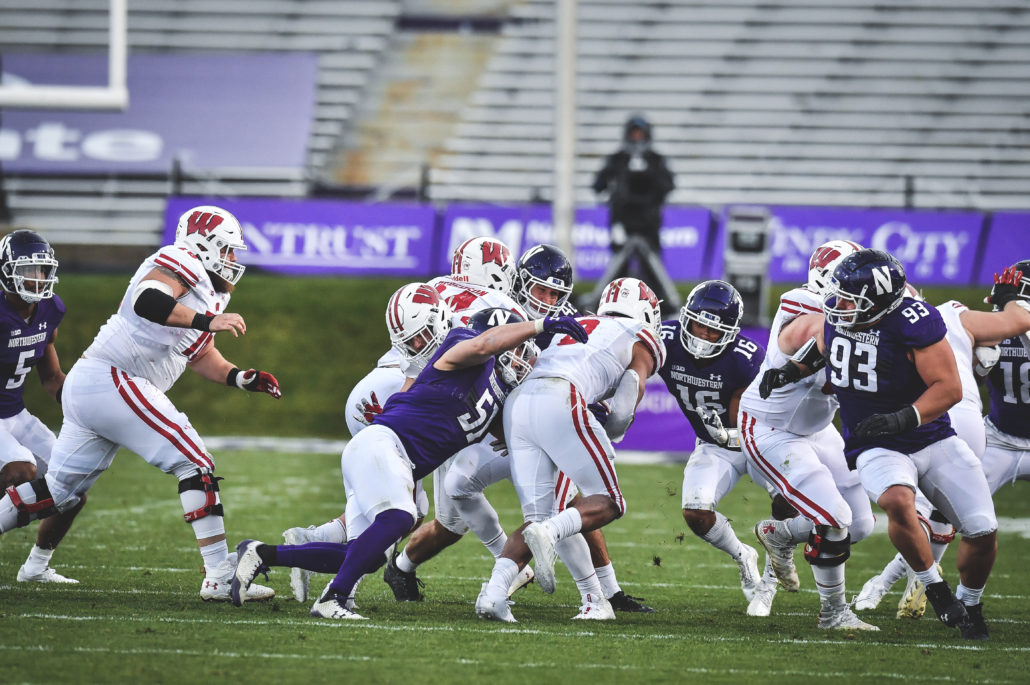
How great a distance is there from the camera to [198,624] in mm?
5559

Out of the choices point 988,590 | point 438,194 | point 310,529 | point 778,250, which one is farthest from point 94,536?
point 438,194

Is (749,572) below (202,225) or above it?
below

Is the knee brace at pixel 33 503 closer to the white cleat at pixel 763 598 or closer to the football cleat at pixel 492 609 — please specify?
the football cleat at pixel 492 609

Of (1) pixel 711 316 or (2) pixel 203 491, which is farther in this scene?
(1) pixel 711 316

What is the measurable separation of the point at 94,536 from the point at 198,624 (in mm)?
2943

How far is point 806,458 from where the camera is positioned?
6.28 metres

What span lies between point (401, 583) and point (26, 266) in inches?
90.8

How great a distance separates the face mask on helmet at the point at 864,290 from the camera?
5762 mm

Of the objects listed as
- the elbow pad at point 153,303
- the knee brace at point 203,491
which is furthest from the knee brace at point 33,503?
the elbow pad at point 153,303

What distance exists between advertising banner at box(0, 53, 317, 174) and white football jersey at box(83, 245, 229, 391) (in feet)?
42.3

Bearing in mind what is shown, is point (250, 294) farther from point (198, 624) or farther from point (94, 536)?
point (198, 624)

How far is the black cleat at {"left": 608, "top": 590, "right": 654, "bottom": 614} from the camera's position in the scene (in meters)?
6.42

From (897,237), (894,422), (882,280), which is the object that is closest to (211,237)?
(882,280)

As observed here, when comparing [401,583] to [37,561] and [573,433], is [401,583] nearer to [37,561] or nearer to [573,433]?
[573,433]
